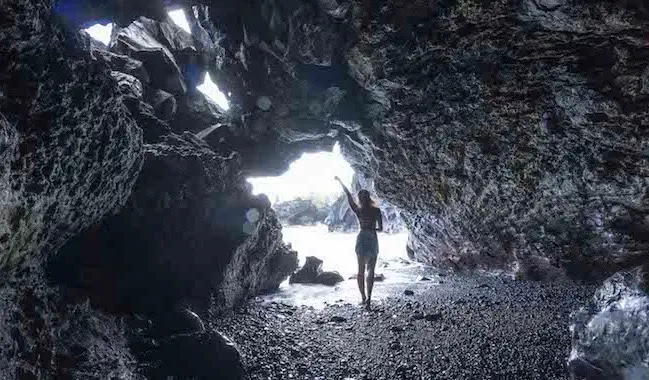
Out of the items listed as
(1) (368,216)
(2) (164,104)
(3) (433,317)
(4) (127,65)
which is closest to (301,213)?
(2) (164,104)

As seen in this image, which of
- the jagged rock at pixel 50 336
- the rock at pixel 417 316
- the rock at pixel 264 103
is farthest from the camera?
the rock at pixel 264 103

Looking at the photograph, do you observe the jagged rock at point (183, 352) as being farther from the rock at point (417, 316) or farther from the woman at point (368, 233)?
the woman at point (368, 233)

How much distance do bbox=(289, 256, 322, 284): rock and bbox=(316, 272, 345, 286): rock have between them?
165 millimetres

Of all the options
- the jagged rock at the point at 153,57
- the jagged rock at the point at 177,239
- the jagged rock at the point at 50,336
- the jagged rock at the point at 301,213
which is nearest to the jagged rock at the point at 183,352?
the jagged rock at the point at 50,336

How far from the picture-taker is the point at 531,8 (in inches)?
242

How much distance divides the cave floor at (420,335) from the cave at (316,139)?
52mm

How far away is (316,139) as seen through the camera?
42.0 feet

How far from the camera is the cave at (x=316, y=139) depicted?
4.74m

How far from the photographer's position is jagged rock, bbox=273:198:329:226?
52.3 meters

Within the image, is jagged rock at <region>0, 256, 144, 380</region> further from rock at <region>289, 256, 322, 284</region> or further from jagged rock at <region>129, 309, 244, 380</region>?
rock at <region>289, 256, 322, 284</region>

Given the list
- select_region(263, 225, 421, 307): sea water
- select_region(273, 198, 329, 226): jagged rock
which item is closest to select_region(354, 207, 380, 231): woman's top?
select_region(263, 225, 421, 307): sea water

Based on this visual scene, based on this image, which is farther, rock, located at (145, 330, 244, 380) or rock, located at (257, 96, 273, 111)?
rock, located at (257, 96, 273, 111)

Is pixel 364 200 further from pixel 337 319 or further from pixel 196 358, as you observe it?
pixel 196 358

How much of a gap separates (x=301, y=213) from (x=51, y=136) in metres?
49.0
